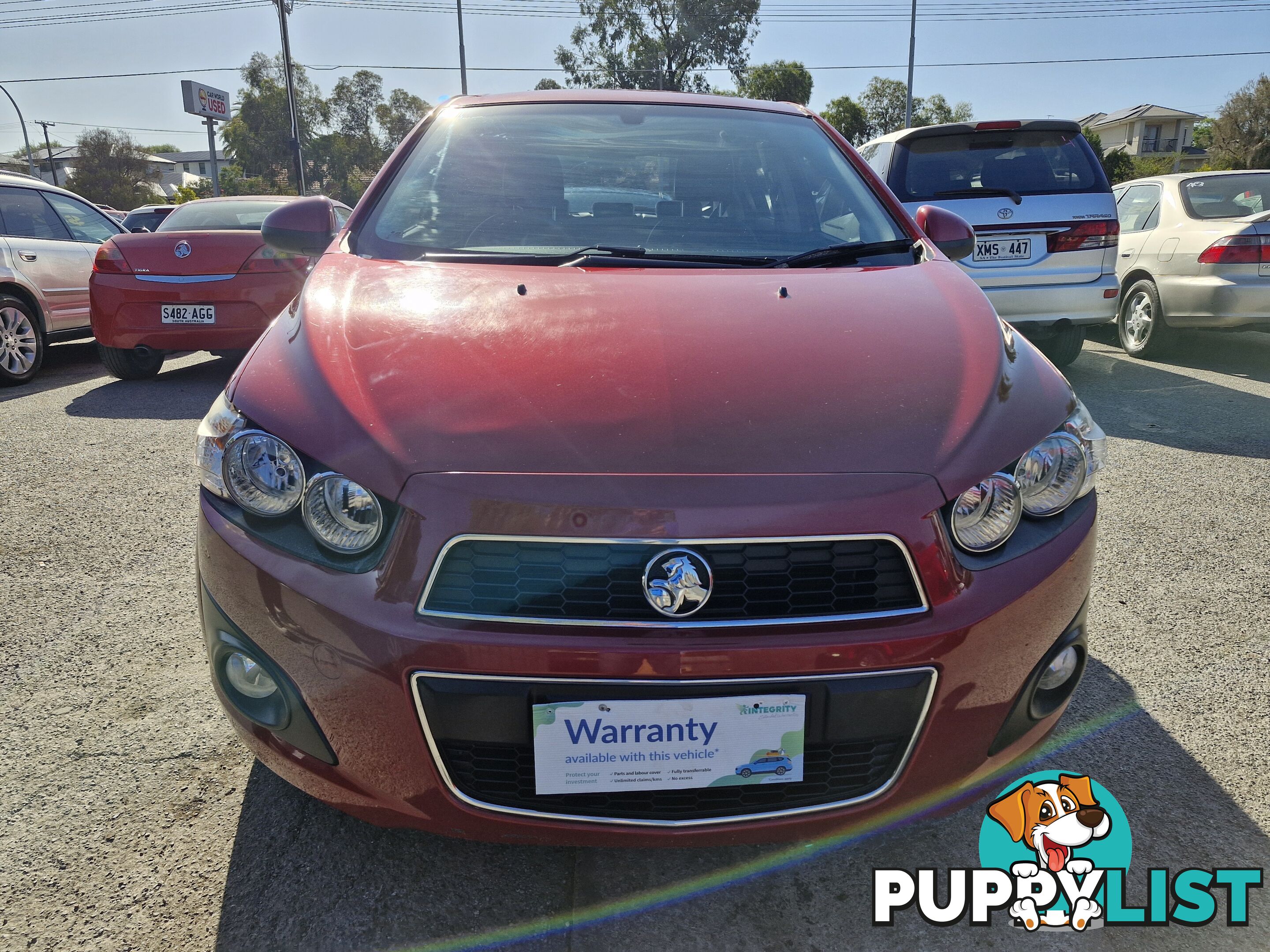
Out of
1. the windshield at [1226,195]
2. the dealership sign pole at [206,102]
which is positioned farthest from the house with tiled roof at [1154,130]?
the windshield at [1226,195]

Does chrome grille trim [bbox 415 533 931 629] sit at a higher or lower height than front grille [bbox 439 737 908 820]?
higher

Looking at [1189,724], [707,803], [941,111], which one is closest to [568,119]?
[707,803]

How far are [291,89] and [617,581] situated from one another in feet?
96.5

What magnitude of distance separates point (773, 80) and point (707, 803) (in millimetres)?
46318

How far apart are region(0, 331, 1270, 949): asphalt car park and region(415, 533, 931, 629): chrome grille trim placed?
456 millimetres

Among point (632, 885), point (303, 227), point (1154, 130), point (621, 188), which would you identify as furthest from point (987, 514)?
point (1154, 130)

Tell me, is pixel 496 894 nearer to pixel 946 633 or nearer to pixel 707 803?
pixel 707 803

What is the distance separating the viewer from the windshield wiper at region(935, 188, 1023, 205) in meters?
5.57

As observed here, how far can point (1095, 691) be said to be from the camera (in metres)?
2.32

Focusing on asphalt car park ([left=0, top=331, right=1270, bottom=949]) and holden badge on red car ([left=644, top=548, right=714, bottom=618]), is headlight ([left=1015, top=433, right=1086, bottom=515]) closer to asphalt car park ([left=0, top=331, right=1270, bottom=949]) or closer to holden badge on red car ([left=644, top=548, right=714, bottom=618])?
asphalt car park ([left=0, top=331, right=1270, bottom=949])

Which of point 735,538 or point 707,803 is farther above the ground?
point 735,538

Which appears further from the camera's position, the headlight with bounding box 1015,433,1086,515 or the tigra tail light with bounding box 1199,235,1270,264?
the tigra tail light with bounding box 1199,235,1270,264

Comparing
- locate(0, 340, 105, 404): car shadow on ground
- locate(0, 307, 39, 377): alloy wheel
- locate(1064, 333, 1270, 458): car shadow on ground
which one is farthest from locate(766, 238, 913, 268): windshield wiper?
locate(0, 307, 39, 377): alloy wheel

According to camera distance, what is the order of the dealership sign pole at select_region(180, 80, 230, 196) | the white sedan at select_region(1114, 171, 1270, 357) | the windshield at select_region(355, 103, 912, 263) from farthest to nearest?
the dealership sign pole at select_region(180, 80, 230, 196), the white sedan at select_region(1114, 171, 1270, 357), the windshield at select_region(355, 103, 912, 263)
